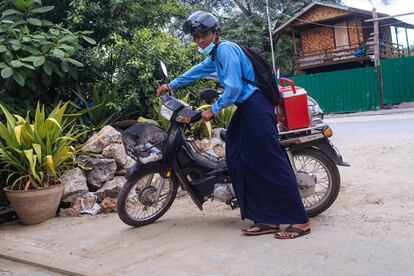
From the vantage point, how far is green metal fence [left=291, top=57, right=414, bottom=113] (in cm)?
1925

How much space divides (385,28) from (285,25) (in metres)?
6.21

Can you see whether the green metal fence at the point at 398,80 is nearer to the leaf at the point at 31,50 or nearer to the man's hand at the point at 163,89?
the leaf at the point at 31,50

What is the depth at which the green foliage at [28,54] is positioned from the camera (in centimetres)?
568

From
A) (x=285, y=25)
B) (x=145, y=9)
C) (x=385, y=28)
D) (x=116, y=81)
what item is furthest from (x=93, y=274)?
(x=385, y=28)

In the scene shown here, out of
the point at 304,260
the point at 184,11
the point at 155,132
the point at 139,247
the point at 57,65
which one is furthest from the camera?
the point at 184,11

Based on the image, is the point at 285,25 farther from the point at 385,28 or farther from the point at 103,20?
the point at 103,20

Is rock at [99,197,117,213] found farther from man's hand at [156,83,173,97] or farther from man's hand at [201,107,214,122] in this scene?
man's hand at [201,107,214,122]

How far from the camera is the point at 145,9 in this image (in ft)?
26.3

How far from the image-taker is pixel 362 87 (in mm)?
19844

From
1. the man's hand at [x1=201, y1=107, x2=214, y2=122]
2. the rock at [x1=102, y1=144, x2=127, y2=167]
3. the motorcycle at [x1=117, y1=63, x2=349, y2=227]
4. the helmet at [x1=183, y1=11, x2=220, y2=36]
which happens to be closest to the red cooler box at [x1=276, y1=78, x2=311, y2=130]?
the motorcycle at [x1=117, y1=63, x2=349, y2=227]

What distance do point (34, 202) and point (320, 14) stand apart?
901 inches

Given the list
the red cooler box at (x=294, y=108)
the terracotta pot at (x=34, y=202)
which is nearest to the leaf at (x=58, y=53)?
the terracotta pot at (x=34, y=202)

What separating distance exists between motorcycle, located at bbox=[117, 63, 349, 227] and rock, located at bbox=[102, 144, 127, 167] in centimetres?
145

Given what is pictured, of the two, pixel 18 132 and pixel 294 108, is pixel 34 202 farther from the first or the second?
pixel 294 108
